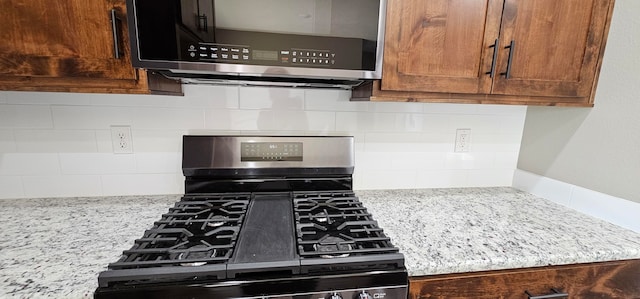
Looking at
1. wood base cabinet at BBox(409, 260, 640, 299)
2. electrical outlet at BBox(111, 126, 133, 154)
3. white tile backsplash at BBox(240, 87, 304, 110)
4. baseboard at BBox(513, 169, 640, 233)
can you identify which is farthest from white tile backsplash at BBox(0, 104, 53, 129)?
baseboard at BBox(513, 169, 640, 233)

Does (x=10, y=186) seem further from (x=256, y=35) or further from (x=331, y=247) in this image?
(x=331, y=247)

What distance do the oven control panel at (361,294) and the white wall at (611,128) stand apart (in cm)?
A: 99

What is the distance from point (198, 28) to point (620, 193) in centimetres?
157

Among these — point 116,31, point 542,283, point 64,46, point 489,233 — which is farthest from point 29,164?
point 542,283

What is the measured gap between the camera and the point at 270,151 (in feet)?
3.81

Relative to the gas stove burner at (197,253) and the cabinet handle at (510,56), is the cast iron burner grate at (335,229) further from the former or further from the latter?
the cabinet handle at (510,56)

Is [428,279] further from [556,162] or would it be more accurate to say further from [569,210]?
[556,162]

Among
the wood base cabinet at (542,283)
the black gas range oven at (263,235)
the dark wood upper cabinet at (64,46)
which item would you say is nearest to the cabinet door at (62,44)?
the dark wood upper cabinet at (64,46)

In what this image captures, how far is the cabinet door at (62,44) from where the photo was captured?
0.75 metres

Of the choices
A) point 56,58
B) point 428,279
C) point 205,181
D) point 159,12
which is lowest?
point 428,279

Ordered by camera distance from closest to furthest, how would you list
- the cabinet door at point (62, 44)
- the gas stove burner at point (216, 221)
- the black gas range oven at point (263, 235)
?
the black gas range oven at point (263, 235) → the cabinet door at point (62, 44) → the gas stove burner at point (216, 221)

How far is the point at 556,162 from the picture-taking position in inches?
49.6

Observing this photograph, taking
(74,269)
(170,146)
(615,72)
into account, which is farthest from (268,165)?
(615,72)

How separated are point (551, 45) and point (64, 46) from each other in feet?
5.23
